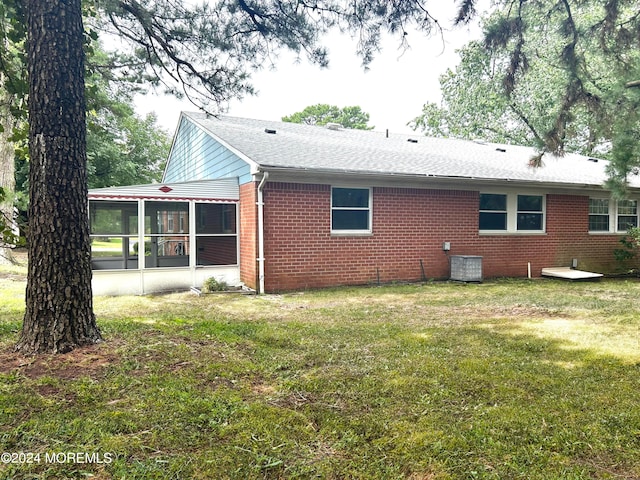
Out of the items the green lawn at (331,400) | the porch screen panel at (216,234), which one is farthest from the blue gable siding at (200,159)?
the green lawn at (331,400)

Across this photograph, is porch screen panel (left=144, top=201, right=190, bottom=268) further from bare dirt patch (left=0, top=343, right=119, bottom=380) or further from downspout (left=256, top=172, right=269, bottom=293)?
bare dirt patch (left=0, top=343, right=119, bottom=380)

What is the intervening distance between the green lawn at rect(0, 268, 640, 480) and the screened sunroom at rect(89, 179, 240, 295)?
324 cm

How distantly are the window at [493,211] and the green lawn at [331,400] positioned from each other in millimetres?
5758

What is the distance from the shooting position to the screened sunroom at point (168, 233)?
8.80 m

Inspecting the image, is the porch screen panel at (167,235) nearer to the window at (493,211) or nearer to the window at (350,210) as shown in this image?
the window at (350,210)

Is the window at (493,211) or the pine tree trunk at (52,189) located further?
the window at (493,211)

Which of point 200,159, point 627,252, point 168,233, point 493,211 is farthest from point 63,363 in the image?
point 627,252

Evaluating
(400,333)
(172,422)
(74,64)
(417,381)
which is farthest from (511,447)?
(74,64)

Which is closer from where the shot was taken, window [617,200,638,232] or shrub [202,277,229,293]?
shrub [202,277,229,293]

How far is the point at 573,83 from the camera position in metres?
6.32

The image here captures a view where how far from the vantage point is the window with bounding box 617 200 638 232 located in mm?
13156

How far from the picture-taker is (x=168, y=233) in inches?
379

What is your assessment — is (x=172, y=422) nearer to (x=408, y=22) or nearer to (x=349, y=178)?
(x=408, y=22)

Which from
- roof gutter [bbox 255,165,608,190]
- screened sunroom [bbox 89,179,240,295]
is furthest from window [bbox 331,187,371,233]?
screened sunroom [bbox 89,179,240,295]
